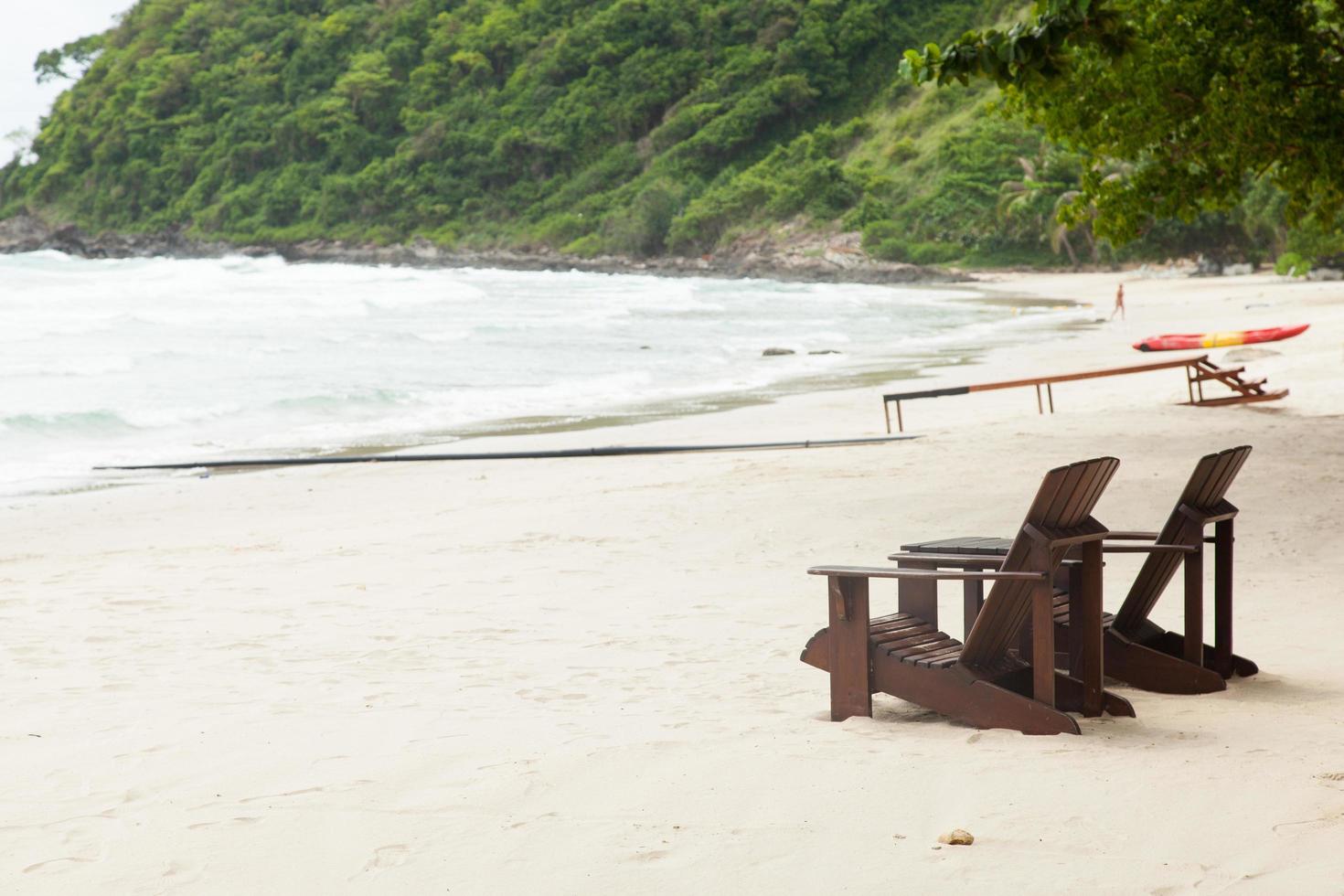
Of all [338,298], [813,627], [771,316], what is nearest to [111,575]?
[813,627]

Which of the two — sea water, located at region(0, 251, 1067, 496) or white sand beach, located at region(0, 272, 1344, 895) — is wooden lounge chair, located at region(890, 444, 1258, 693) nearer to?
white sand beach, located at region(0, 272, 1344, 895)

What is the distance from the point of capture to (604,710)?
469 centimetres

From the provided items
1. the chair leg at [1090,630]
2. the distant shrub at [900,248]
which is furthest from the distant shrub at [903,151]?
the chair leg at [1090,630]

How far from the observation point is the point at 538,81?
10575 centimetres

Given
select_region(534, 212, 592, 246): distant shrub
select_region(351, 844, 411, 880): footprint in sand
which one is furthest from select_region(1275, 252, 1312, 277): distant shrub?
select_region(534, 212, 592, 246): distant shrub

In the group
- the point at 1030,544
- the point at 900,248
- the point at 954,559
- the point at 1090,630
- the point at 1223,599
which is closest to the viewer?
the point at 1030,544

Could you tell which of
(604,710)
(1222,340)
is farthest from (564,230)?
(604,710)

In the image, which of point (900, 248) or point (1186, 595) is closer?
point (1186, 595)

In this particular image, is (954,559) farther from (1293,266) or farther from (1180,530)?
(1293,266)

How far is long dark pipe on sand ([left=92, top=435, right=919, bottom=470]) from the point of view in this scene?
12.5m

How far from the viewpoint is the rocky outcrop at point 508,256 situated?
71438 millimetres

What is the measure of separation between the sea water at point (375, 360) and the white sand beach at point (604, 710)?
16.1 feet

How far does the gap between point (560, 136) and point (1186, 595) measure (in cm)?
9991

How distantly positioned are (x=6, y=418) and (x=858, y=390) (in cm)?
→ 1100
